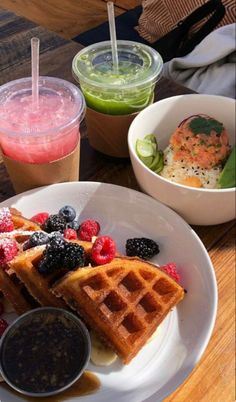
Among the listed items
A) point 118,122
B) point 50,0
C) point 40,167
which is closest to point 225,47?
point 118,122

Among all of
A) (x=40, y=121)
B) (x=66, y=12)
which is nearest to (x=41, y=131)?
(x=40, y=121)

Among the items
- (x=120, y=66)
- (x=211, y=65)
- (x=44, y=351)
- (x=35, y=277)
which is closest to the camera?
(x=44, y=351)

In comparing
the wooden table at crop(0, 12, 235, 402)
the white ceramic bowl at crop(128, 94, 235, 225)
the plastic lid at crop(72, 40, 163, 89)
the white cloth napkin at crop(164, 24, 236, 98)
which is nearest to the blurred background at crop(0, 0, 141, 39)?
the wooden table at crop(0, 12, 235, 402)

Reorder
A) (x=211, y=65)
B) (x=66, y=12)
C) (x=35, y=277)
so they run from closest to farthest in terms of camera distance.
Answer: (x=35, y=277), (x=211, y=65), (x=66, y=12)

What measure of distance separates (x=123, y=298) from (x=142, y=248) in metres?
0.16

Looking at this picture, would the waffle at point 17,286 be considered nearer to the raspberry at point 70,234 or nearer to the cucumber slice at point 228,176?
the raspberry at point 70,234

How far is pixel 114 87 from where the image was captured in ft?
4.10

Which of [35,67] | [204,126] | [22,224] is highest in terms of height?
[35,67]

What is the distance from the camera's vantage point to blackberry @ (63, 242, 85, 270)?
988mm

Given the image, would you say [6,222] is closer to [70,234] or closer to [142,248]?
[70,234]

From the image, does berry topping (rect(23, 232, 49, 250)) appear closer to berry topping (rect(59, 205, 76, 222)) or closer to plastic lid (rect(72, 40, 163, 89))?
berry topping (rect(59, 205, 76, 222))

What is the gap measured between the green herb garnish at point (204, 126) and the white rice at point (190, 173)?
94mm

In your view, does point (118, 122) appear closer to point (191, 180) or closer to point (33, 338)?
point (191, 180)

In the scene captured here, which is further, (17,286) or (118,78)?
(118,78)
